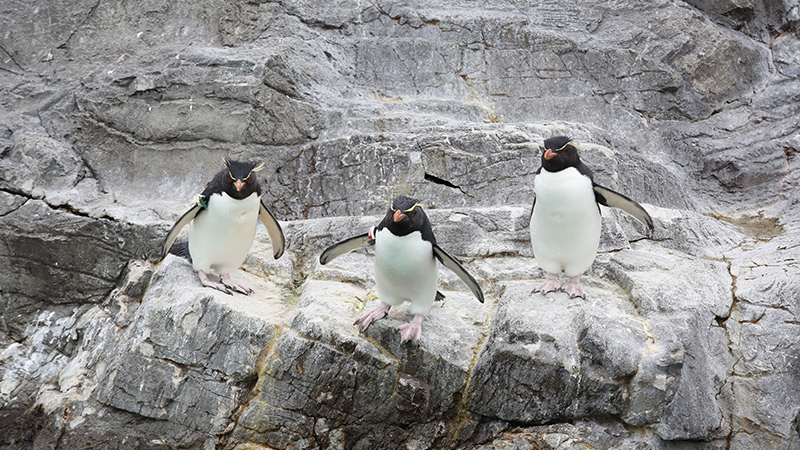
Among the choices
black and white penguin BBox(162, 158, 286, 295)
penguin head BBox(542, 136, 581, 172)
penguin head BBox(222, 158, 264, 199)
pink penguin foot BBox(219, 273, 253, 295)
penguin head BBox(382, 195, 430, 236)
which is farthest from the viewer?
pink penguin foot BBox(219, 273, 253, 295)

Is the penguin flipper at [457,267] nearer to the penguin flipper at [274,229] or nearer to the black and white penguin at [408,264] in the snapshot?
the black and white penguin at [408,264]

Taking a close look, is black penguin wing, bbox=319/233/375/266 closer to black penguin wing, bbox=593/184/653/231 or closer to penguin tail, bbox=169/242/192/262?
penguin tail, bbox=169/242/192/262

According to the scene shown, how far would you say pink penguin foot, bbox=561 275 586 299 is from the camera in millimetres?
4574

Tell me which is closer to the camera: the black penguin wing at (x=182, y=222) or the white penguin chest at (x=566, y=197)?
the white penguin chest at (x=566, y=197)

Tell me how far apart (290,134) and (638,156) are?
3.73 meters

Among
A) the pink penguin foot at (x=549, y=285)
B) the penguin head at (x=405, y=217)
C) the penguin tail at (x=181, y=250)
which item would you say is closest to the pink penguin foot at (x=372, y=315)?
the penguin head at (x=405, y=217)

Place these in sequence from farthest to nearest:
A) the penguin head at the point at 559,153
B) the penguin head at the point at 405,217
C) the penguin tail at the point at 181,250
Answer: the penguin tail at the point at 181,250
the penguin head at the point at 559,153
the penguin head at the point at 405,217

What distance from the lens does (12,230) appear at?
233 inches

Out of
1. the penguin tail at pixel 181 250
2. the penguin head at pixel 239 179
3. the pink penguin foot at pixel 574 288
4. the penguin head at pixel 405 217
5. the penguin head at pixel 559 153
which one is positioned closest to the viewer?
the penguin head at pixel 405 217

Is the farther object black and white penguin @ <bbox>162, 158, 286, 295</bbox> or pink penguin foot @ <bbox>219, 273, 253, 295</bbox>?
pink penguin foot @ <bbox>219, 273, 253, 295</bbox>

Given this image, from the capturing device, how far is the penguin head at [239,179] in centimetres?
477

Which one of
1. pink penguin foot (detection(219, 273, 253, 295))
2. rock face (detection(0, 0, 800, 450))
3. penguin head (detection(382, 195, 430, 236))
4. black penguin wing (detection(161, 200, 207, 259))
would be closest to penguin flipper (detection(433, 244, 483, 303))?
penguin head (detection(382, 195, 430, 236))

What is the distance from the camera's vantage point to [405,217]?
4.07m

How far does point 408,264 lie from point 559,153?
1310mm
